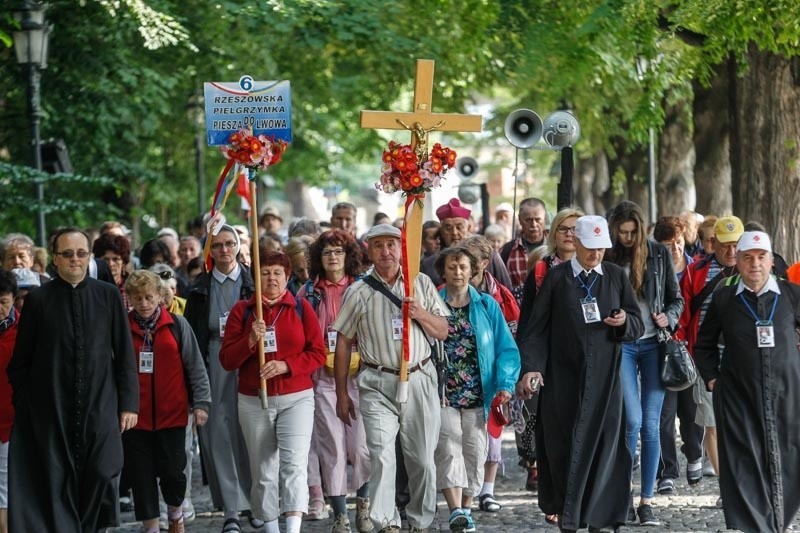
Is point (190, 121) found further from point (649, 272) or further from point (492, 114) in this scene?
point (649, 272)

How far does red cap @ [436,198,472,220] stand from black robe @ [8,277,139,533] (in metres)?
4.69

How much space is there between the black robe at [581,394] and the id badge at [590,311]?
0.04m

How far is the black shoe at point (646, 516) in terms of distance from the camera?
1125 centimetres

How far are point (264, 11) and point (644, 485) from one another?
11.2m

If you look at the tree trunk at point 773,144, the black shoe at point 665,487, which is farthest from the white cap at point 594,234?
the tree trunk at point 773,144

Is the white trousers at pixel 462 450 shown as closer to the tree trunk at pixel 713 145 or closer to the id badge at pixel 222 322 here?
the id badge at pixel 222 322

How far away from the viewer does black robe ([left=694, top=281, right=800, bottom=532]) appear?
32.0 feet

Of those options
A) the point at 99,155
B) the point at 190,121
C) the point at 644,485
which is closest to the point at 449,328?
the point at 644,485

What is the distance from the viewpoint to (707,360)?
10.1 m

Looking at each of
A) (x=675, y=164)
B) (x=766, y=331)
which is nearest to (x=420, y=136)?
(x=766, y=331)

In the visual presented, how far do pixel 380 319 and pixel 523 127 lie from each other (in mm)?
6091

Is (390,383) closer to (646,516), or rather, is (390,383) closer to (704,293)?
(646,516)

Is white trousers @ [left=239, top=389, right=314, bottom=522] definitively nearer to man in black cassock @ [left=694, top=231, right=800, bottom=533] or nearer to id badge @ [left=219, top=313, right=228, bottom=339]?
id badge @ [left=219, top=313, right=228, bottom=339]

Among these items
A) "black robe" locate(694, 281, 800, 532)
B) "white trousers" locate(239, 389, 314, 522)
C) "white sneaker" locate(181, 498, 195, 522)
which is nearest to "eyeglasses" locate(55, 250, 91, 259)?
"white trousers" locate(239, 389, 314, 522)
